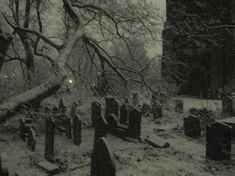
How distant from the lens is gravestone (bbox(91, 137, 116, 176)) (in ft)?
17.1

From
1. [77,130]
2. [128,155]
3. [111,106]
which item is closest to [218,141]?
[128,155]

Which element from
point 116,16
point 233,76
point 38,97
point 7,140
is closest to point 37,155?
point 7,140

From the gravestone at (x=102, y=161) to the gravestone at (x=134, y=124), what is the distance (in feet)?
17.2

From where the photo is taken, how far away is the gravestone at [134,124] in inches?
426

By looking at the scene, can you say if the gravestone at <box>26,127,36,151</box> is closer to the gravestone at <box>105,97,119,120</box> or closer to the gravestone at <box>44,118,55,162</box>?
the gravestone at <box>44,118,55,162</box>

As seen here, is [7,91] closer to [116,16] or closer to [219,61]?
[116,16]

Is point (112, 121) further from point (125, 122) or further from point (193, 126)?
point (193, 126)

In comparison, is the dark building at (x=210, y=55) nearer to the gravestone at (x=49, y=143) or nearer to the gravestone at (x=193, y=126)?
the gravestone at (x=193, y=126)

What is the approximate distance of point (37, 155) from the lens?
896 centimetres

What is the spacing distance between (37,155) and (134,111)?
11.7 feet

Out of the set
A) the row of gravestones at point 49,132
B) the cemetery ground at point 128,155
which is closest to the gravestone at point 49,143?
the row of gravestones at point 49,132

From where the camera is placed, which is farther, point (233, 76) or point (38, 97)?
point (233, 76)

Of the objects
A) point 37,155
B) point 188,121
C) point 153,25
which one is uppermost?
point 153,25

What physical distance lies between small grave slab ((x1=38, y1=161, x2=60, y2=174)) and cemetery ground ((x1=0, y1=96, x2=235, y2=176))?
0.10m
